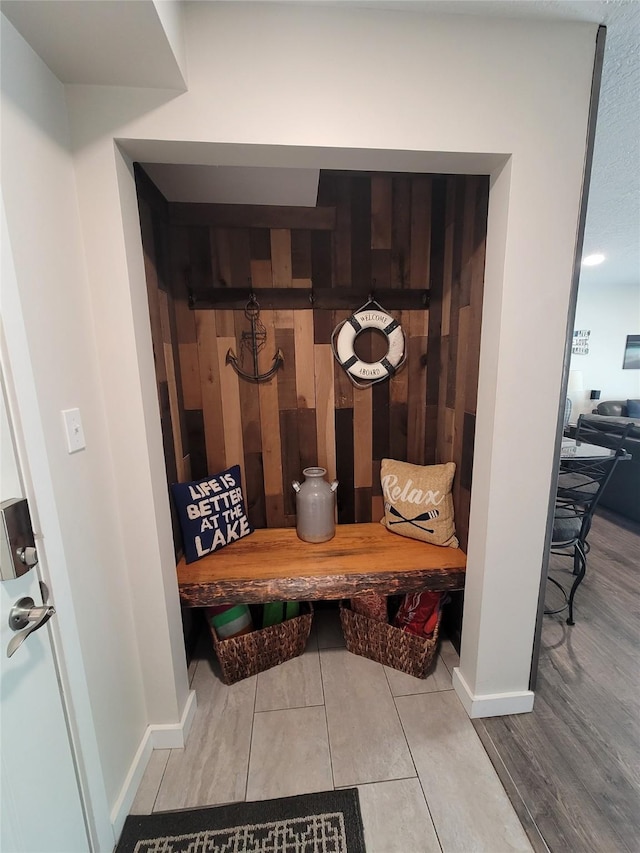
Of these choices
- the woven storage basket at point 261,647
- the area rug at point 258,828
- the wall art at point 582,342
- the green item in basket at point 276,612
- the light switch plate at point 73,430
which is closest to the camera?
the light switch plate at point 73,430

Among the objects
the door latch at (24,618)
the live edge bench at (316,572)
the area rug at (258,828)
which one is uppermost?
the door latch at (24,618)

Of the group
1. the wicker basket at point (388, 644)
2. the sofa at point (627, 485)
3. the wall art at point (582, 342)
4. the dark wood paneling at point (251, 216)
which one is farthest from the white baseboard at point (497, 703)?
the wall art at point (582, 342)

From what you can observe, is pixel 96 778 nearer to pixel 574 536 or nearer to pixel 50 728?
pixel 50 728

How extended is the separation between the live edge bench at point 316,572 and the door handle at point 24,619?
0.70 metres

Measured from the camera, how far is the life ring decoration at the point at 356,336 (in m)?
1.71

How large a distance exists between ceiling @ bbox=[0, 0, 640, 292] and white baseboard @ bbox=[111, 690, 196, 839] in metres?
2.18

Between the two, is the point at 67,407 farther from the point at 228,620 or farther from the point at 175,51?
the point at 228,620

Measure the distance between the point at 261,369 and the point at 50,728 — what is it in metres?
1.46

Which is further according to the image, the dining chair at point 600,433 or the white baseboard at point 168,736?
the dining chair at point 600,433

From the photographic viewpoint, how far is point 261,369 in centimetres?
177

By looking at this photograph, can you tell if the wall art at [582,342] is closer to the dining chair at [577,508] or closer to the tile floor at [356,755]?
the dining chair at [577,508]

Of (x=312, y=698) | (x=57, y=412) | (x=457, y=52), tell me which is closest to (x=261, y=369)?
(x=57, y=412)

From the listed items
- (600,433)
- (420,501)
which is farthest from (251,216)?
(600,433)

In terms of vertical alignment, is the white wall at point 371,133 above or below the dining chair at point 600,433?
above
